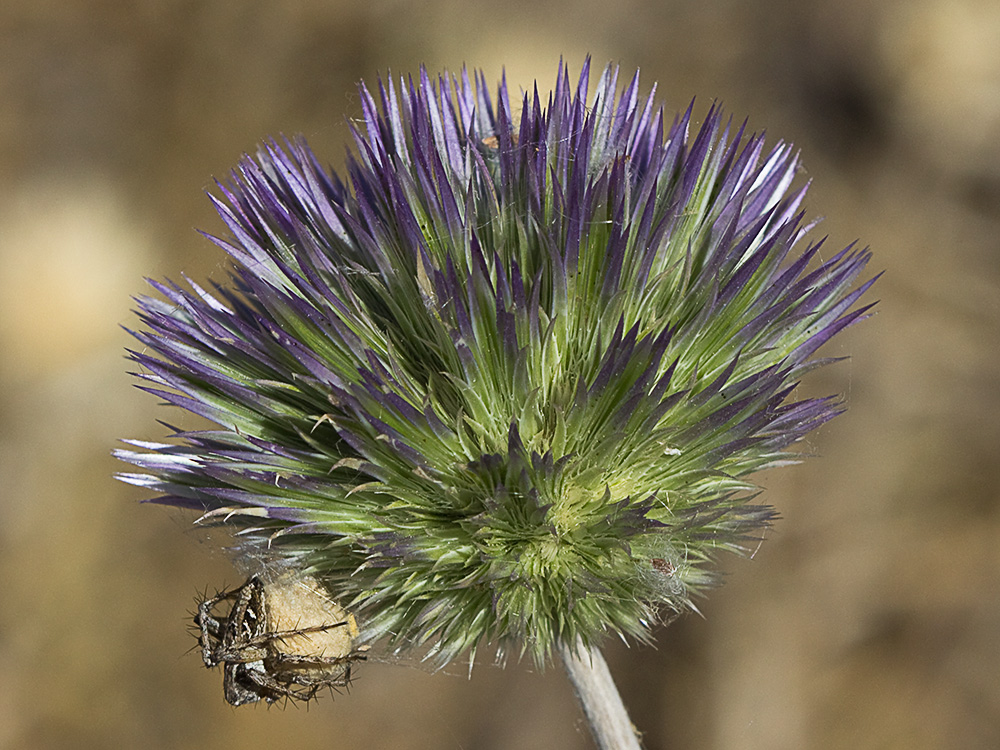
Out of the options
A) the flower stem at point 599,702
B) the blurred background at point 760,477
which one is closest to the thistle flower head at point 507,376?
the flower stem at point 599,702

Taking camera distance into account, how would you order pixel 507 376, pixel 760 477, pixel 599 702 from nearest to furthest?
pixel 507 376
pixel 599 702
pixel 760 477

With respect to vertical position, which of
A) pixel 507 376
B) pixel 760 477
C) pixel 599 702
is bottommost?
pixel 599 702

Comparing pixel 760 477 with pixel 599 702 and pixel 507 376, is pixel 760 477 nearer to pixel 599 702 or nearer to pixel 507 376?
pixel 599 702

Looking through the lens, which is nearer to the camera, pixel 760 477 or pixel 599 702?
pixel 599 702

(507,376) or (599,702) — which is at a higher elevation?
(507,376)

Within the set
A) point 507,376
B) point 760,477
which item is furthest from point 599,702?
point 760,477

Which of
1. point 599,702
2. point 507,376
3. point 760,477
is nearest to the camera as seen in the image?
point 507,376

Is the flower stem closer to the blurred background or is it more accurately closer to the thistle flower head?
the thistle flower head

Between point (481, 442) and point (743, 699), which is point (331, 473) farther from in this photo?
point (743, 699)

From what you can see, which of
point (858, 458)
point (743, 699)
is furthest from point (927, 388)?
point (743, 699)
